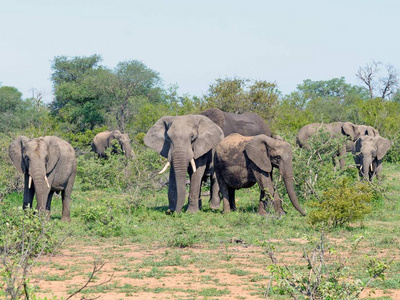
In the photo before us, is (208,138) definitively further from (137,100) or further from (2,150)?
(137,100)

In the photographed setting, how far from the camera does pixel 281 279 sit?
5.93m

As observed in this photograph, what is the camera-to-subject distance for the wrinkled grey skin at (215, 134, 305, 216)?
14.0 meters

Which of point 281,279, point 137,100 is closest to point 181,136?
point 281,279

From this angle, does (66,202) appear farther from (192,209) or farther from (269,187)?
(269,187)

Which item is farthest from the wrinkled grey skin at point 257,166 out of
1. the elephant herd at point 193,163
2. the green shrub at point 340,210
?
the green shrub at point 340,210

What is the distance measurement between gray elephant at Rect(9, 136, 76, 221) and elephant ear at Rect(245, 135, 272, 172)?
3428mm

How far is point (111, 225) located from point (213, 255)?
8.73 feet

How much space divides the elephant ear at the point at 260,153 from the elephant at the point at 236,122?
3.70 metres

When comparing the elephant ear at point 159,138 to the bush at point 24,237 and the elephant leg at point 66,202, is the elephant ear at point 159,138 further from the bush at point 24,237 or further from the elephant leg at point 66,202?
the bush at point 24,237

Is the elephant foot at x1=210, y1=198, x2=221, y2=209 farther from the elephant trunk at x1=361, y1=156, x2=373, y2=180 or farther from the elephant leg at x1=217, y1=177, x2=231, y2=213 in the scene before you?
the elephant trunk at x1=361, y1=156, x2=373, y2=180

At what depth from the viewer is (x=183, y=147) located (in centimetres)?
1453

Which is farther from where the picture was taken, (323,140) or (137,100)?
(137,100)

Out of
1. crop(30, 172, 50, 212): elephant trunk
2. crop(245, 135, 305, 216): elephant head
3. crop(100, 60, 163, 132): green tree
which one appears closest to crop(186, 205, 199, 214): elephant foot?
crop(245, 135, 305, 216): elephant head

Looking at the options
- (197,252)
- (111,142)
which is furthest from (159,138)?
(111,142)
